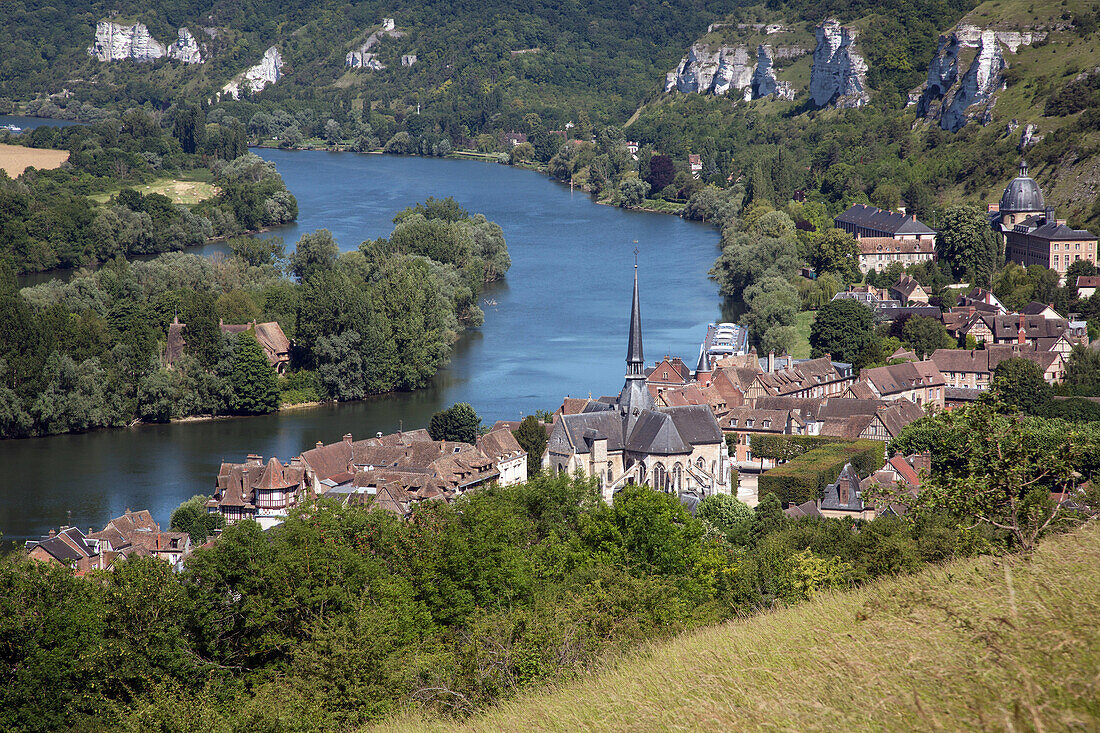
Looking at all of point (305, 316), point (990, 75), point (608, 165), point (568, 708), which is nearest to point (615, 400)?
point (305, 316)

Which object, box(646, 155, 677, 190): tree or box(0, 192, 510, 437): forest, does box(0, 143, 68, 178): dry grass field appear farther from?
box(646, 155, 677, 190): tree

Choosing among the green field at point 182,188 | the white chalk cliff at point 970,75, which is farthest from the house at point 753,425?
the green field at point 182,188

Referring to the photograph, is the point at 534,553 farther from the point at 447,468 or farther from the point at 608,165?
the point at 608,165

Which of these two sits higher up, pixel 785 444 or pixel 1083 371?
pixel 1083 371

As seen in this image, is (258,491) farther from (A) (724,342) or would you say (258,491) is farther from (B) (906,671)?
(B) (906,671)

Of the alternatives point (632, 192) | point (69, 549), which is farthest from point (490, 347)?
point (632, 192)

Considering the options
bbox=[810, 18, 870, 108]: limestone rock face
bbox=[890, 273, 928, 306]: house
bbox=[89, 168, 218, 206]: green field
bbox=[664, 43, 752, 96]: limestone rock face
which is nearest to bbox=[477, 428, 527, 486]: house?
bbox=[890, 273, 928, 306]: house

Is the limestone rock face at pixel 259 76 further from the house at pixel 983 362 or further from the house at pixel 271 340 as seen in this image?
the house at pixel 983 362
